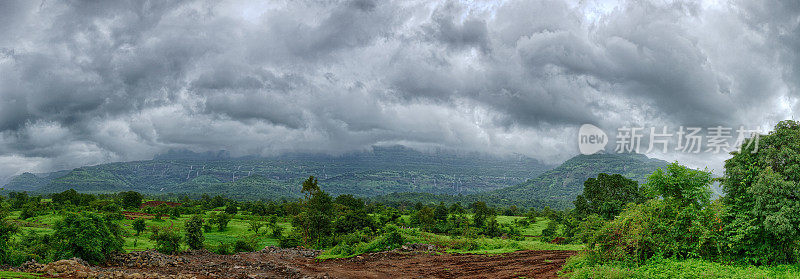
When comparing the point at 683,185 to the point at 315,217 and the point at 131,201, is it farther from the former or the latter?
the point at 131,201

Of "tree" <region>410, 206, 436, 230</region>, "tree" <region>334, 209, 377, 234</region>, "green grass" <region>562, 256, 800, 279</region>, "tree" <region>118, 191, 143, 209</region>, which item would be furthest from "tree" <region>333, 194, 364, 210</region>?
"green grass" <region>562, 256, 800, 279</region>

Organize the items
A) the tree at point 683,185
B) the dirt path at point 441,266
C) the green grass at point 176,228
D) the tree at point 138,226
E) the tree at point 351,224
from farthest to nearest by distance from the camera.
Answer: the tree at point 351,224
the tree at point 138,226
the green grass at point 176,228
the dirt path at point 441,266
the tree at point 683,185

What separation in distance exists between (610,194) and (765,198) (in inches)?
1354

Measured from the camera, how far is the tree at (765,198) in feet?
54.4

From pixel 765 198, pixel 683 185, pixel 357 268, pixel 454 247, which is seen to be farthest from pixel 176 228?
pixel 765 198

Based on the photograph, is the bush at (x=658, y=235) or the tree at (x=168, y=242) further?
the tree at (x=168, y=242)

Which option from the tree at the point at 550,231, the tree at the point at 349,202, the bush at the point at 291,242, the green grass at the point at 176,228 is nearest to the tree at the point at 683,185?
the bush at the point at 291,242

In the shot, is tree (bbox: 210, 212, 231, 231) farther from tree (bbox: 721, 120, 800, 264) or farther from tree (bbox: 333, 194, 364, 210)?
tree (bbox: 721, 120, 800, 264)

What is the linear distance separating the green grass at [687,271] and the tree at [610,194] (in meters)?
29.4

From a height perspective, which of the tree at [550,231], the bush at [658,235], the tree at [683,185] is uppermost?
the tree at [683,185]

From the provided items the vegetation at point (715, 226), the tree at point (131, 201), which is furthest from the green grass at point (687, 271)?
the tree at point (131, 201)

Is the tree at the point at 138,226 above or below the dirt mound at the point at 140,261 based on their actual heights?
below

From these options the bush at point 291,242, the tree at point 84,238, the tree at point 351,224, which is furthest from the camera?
the tree at point 351,224

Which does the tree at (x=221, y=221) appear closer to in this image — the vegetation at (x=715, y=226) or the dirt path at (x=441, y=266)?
the dirt path at (x=441, y=266)
